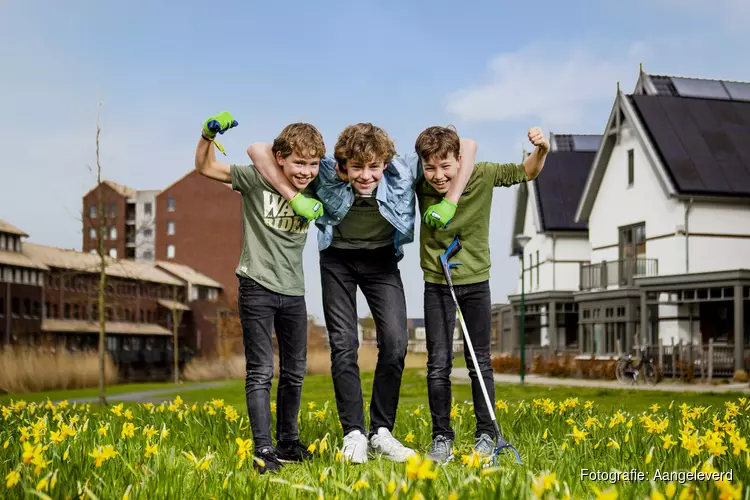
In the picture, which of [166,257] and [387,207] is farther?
[166,257]

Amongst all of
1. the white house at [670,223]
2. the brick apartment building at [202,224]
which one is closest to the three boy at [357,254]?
the white house at [670,223]

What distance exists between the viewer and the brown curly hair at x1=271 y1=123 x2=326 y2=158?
5.38 metres

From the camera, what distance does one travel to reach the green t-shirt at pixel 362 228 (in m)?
5.68

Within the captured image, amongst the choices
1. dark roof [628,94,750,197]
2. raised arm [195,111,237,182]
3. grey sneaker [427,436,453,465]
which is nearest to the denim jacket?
raised arm [195,111,237,182]

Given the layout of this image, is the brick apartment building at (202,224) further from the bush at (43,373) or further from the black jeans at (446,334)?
the black jeans at (446,334)

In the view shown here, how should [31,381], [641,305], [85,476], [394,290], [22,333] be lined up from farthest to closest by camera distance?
[22,333] < [641,305] < [31,381] < [394,290] < [85,476]

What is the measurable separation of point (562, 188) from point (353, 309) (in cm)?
3540

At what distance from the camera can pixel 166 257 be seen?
73000 mm

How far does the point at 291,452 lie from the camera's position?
5723 millimetres

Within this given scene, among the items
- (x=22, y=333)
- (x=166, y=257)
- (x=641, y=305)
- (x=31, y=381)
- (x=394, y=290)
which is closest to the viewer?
(x=394, y=290)

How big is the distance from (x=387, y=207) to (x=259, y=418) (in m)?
1.51

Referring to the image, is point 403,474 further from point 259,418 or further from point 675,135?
point 675,135

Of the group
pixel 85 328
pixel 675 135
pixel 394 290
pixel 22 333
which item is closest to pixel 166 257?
pixel 85 328

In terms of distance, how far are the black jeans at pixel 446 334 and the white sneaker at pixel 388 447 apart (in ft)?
1.03
